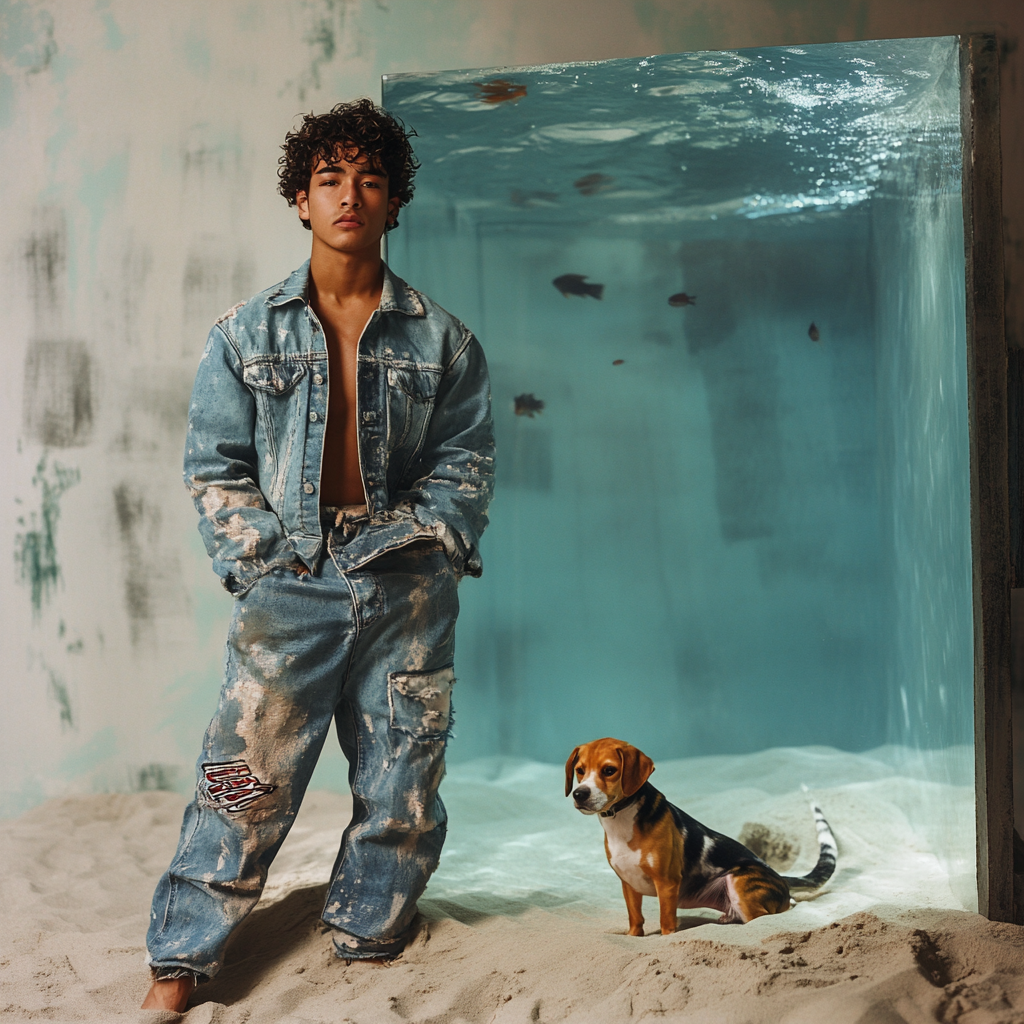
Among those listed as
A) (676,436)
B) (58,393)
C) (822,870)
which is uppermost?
(58,393)

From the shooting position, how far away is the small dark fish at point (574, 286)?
597 cm

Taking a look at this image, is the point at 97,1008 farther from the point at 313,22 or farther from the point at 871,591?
the point at 871,591

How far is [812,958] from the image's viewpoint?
7.87 ft

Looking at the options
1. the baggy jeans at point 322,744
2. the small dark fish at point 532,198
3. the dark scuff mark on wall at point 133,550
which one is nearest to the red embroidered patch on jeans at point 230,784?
the baggy jeans at point 322,744

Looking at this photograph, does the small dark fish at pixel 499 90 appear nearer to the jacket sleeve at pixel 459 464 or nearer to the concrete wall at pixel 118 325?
the concrete wall at pixel 118 325

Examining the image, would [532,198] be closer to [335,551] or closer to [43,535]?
[43,535]

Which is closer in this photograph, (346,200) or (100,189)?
(346,200)

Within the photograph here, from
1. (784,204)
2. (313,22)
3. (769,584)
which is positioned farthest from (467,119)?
(769,584)

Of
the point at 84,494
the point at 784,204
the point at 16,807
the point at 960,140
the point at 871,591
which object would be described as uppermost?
the point at 784,204

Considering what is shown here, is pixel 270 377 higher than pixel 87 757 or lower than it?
higher

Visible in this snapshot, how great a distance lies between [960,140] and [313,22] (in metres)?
2.34

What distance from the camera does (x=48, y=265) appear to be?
393 cm

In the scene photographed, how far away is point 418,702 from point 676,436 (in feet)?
12.7

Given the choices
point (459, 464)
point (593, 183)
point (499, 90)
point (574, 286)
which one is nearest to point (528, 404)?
point (574, 286)
